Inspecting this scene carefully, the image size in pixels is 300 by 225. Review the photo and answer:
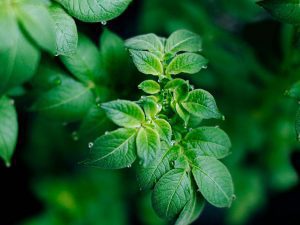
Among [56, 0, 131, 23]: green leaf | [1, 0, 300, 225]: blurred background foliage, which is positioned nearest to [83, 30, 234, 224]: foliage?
[56, 0, 131, 23]: green leaf

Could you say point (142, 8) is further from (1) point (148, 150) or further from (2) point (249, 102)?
Result: (1) point (148, 150)

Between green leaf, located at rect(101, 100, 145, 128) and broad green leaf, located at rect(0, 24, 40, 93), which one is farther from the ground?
broad green leaf, located at rect(0, 24, 40, 93)

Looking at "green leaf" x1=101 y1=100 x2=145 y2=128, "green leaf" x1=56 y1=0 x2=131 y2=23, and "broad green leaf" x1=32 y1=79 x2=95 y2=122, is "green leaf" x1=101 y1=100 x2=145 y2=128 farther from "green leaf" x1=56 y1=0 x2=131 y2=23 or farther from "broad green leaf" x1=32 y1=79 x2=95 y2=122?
"broad green leaf" x1=32 y1=79 x2=95 y2=122

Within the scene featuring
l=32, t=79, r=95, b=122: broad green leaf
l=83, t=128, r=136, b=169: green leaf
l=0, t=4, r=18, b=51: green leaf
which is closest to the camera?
l=0, t=4, r=18, b=51: green leaf

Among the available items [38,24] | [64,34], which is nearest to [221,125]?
[64,34]

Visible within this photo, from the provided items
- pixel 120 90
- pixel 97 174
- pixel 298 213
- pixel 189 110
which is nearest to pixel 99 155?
pixel 189 110

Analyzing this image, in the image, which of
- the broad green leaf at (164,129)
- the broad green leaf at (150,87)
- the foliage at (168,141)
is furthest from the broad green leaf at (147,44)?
the broad green leaf at (164,129)

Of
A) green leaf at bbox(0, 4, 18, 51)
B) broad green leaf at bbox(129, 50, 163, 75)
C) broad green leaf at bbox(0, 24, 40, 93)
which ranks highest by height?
green leaf at bbox(0, 4, 18, 51)

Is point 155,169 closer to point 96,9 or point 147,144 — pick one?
point 147,144
